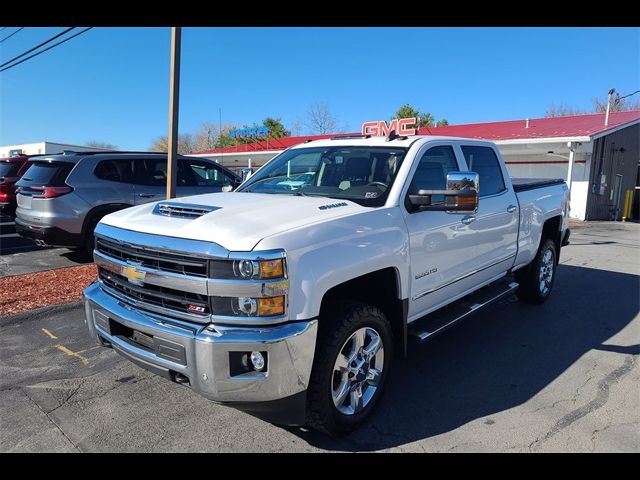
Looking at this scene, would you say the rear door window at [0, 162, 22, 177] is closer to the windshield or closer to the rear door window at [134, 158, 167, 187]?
the rear door window at [134, 158, 167, 187]

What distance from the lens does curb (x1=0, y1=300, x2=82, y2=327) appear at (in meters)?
5.05

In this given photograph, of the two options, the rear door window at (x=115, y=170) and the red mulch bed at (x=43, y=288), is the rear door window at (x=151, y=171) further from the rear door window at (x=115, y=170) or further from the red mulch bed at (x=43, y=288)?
the red mulch bed at (x=43, y=288)

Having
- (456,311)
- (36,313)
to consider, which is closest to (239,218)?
(456,311)

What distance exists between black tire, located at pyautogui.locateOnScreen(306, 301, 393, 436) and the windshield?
0.83 meters

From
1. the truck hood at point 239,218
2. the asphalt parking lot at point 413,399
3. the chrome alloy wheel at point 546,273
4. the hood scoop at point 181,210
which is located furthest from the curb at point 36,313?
the chrome alloy wheel at point 546,273

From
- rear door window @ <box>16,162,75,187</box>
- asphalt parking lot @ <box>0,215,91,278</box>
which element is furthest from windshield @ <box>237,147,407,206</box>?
asphalt parking lot @ <box>0,215,91,278</box>

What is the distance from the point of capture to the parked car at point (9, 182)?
1173 cm

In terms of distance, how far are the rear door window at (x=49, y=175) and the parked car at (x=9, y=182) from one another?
423 centimetres

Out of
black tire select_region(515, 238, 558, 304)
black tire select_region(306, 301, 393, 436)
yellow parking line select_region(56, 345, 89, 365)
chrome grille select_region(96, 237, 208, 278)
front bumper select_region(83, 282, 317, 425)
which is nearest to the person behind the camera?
front bumper select_region(83, 282, 317, 425)

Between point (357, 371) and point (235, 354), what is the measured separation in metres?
0.94
